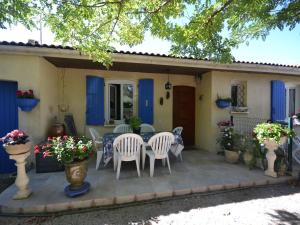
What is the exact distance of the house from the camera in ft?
15.8

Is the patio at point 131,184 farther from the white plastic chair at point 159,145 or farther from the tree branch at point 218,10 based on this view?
the tree branch at point 218,10

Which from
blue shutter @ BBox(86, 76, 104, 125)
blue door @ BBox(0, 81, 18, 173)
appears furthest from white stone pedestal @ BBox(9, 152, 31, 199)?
blue shutter @ BBox(86, 76, 104, 125)

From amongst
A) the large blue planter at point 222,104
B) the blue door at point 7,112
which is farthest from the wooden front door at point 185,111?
the blue door at point 7,112

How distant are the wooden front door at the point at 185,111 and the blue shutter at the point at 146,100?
995 millimetres

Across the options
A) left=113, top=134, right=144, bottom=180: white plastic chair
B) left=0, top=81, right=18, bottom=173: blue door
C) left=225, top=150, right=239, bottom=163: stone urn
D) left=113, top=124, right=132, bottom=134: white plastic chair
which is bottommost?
left=225, top=150, right=239, bottom=163: stone urn

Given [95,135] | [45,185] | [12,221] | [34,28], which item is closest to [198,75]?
[95,135]

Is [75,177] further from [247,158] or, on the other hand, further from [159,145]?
[247,158]

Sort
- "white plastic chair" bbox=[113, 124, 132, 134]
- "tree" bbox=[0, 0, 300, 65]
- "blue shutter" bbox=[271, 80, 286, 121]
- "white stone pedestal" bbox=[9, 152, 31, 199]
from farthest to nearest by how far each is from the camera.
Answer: "blue shutter" bbox=[271, 80, 286, 121] → "white plastic chair" bbox=[113, 124, 132, 134] → "tree" bbox=[0, 0, 300, 65] → "white stone pedestal" bbox=[9, 152, 31, 199]

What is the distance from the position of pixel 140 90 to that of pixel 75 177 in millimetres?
4080

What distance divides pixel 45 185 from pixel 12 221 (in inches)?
38.3

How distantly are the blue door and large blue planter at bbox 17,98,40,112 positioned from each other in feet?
2.07

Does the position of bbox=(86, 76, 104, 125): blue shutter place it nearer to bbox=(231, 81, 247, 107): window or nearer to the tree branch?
the tree branch

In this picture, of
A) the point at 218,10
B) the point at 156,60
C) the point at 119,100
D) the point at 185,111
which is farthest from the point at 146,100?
the point at 218,10

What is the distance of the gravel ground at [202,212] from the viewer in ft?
9.75
